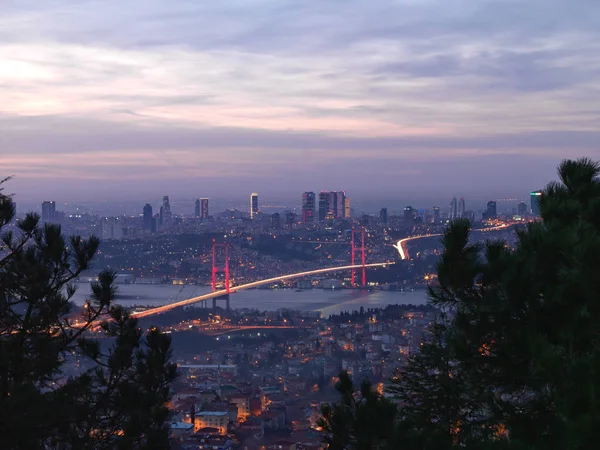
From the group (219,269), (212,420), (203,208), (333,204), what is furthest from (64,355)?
(203,208)

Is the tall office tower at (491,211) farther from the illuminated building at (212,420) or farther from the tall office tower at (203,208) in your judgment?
the illuminated building at (212,420)

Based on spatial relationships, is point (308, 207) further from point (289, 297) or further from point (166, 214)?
point (289, 297)

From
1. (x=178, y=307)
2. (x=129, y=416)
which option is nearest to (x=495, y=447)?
(x=129, y=416)

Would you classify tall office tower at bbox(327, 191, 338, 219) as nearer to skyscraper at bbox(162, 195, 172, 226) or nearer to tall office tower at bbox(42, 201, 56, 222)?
skyscraper at bbox(162, 195, 172, 226)

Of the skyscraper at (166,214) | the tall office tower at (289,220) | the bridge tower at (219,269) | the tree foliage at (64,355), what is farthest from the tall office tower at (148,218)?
the tree foliage at (64,355)

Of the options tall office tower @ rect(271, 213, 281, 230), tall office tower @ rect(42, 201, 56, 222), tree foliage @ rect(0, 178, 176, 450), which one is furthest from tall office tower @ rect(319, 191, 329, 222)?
tree foliage @ rect(0, 178, 176, 450)
